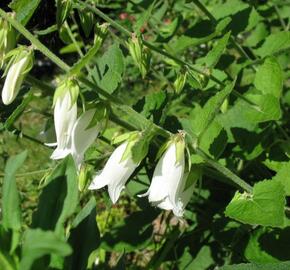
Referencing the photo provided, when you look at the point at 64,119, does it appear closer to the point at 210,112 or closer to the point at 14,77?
the point at 14,77

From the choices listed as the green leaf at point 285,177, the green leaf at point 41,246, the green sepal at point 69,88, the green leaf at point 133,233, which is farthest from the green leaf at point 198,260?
the green leaf at point 41,246

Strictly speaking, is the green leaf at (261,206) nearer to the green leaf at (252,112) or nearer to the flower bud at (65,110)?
the green leaf at (252,112)

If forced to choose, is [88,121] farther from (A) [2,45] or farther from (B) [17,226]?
(B) [17,226]

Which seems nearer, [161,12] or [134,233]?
[134,233]

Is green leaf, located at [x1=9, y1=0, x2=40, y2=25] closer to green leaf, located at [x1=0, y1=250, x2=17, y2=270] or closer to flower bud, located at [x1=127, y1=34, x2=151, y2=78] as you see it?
flower bud, located at [x1=127, y1=34, x2=151, y2=78]

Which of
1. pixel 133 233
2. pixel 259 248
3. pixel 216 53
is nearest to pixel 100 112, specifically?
pixel 216 53

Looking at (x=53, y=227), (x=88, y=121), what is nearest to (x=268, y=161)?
(x=88, y=121)

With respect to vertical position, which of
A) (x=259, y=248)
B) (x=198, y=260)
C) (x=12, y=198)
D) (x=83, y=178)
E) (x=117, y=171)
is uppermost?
(x=12, y=198)
